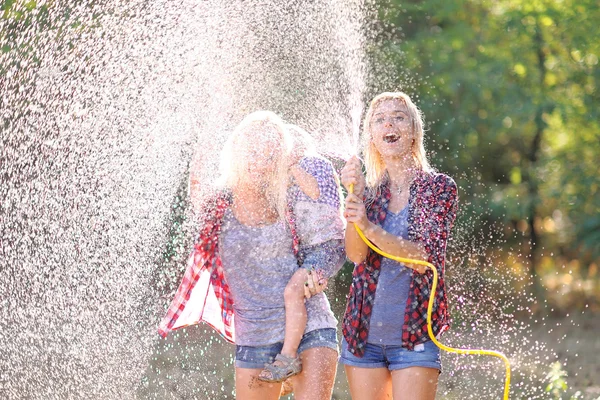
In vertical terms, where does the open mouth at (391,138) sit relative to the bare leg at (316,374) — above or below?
above

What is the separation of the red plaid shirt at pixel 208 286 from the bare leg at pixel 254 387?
0.88 ft

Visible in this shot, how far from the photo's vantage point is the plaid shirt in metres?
3.59

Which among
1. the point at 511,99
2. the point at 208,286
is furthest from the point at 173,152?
the point at 208,286

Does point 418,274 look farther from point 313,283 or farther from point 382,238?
point 313,283

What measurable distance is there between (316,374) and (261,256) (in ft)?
1.65

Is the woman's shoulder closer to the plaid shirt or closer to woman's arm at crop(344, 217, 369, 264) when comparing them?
the plaid shirt

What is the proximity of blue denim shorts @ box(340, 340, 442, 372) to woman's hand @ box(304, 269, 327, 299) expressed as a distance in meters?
0.27

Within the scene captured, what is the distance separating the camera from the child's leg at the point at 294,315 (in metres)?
3.61

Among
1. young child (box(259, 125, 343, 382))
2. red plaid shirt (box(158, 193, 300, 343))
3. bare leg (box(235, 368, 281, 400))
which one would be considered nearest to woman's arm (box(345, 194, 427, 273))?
young child (box(259, 125, 343, 382))

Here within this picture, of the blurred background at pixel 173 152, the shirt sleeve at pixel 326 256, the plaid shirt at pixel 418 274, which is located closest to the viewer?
the plaid shirt at pixel 418 274

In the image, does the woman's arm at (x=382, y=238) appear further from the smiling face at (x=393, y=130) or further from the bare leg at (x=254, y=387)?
the bare leg at (x=254, y=387)

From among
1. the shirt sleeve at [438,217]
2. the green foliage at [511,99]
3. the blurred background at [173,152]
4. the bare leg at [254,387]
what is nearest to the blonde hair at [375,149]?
the shirt sleeve at [438,217]

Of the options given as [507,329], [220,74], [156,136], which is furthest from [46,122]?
[507,329]

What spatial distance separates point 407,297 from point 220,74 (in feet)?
19.2
